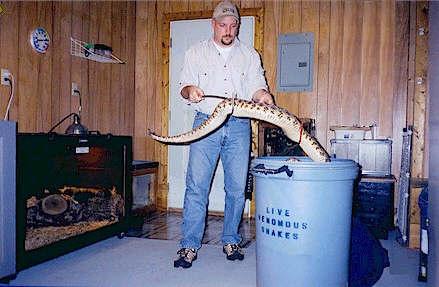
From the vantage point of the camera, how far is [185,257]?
94.0 inches

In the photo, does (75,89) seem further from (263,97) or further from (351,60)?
(351,60)

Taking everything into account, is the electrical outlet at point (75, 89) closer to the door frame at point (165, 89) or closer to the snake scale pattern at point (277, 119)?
the door frame at point (165, 89)

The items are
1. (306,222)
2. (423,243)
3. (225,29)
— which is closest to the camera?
(306,222)

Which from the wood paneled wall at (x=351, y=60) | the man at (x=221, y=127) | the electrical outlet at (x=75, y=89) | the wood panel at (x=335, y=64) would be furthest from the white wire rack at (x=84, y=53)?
the wood panel at (x=335, y=64)

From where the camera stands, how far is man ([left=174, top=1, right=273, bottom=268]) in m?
2.45

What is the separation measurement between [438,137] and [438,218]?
33 cm

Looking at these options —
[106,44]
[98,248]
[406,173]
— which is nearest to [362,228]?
[406,173]

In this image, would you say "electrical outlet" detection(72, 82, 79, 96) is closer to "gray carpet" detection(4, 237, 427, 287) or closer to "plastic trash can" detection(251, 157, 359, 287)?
"gray carpet" detection(4, 237, 427, 287)

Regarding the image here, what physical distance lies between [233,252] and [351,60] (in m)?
2.47

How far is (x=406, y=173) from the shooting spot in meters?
3.29

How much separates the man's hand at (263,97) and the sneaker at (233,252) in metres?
0.93

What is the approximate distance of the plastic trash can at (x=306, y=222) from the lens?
1.67 metres

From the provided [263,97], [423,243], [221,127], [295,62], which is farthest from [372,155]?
[221,127]

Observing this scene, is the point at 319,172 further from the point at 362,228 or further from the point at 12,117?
the point at 12,117
